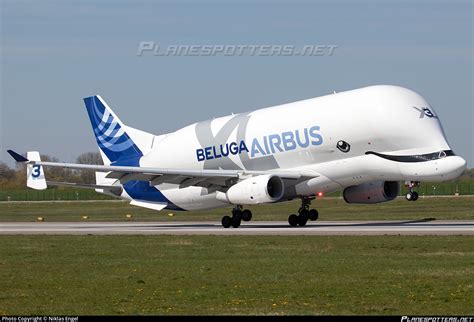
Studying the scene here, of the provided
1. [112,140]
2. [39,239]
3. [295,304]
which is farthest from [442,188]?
[295,304]

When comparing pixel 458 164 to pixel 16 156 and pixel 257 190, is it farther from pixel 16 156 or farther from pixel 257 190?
Result: pixel 16 156

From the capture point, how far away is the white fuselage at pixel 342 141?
4250cm

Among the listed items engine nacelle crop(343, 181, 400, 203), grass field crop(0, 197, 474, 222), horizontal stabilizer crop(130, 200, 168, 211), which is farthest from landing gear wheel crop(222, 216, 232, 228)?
grass field crop(0, 197, 474, 222)

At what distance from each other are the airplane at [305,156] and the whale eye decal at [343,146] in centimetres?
4

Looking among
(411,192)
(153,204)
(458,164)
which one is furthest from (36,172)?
(458,164)

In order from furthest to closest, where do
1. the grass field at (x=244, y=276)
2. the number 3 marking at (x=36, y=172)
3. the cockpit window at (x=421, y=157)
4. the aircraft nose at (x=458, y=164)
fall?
the number 3 marking at (x=36, y=172), the cockpit window at (x=421, y=157), the aircraft nose at (x=458, y=164), the grass field at (x=244, y=276)

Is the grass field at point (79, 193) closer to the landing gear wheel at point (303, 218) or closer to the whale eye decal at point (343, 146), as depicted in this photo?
the landing gear wheel at point (303, 218)

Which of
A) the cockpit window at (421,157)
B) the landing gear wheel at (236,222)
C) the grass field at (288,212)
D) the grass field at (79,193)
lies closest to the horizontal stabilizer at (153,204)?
the grass field at (288,212)

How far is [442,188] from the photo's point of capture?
96312 millimetres

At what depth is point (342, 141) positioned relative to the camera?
43.7 m

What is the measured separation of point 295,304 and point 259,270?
20.7ft

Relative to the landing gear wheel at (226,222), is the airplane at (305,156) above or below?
above

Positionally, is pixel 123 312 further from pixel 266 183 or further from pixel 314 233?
pixel 266 183

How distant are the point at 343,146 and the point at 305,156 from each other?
1.97 m
